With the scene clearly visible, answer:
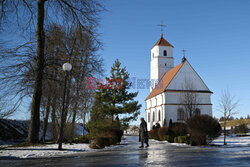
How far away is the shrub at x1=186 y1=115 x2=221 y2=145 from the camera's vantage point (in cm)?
1512

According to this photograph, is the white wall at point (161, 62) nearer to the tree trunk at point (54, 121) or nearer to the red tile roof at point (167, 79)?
the red tile roof at point (167, 79)

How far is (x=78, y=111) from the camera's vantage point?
1747cm

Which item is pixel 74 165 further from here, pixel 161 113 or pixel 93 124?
pixel 161 113

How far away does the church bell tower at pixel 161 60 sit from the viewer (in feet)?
169

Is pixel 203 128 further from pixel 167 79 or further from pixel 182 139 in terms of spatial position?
pixel 167 79

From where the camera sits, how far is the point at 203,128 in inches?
595

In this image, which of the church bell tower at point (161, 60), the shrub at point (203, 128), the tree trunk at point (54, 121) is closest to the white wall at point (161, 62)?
the church bell tower at point (161, 60)

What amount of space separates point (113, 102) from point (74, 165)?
22.9m

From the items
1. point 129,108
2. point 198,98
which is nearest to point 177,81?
point 198,98

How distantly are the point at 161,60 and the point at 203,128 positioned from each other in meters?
37.9

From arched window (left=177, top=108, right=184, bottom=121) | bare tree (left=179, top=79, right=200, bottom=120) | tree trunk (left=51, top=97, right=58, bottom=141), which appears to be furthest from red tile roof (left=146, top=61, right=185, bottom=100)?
tree trunk (left=51, top=97, right=58, bottom=141)

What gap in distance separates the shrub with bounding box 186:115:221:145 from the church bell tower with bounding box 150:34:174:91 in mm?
36117

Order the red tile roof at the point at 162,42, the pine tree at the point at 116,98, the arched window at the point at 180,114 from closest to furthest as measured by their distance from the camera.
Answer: the pine tree at the point at 116,98, the arched window at the point at 180,114, the red tile roof at the point at 162,42

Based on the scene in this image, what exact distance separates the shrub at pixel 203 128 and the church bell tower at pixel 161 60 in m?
36.1
